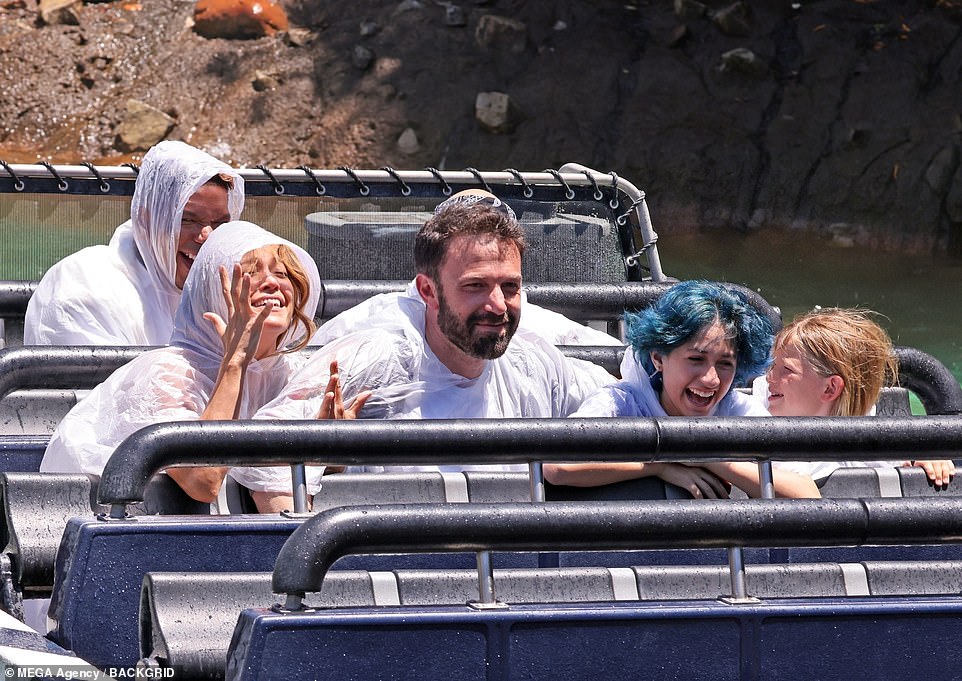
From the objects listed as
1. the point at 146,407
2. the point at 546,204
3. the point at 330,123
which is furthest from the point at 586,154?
the point at 146,407

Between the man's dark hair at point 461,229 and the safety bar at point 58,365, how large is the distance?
0.57 metres

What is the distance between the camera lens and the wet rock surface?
15.1 metres

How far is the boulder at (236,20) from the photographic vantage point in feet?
55.6

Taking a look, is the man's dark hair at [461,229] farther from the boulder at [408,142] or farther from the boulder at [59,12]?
the boulder at [59,12]

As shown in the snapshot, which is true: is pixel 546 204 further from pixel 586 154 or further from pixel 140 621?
pixel 586 154

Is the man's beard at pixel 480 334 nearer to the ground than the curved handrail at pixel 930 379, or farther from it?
farther from it

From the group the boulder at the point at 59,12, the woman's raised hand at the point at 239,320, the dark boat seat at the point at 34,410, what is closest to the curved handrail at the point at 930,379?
the woman's raised hand at the point at 239,320

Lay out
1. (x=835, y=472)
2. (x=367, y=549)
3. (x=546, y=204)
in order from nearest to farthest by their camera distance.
A: (x=367, y=549), (x=835, y=472), (x=546, y=204)

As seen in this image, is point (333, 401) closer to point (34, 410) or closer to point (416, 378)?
point (416, 378)

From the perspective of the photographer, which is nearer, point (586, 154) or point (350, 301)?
point (350, 301)

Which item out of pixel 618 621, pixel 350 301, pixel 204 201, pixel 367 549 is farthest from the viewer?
pixel 350 301

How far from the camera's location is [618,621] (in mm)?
1801

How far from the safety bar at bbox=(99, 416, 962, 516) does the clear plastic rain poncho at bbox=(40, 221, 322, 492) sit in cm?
46

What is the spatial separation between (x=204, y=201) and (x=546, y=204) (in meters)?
1.31
